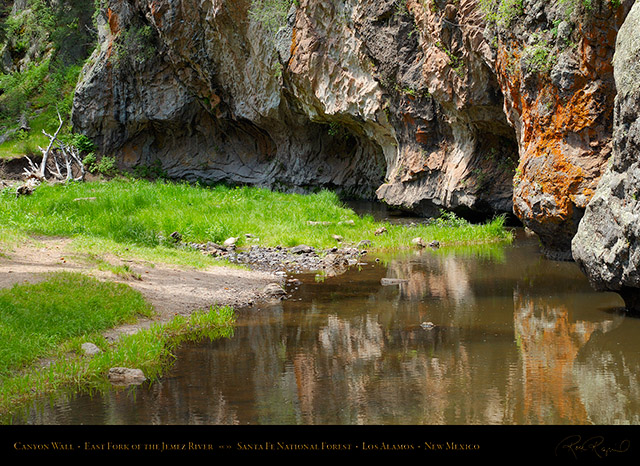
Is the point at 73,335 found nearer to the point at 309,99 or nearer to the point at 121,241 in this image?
the point at 121,241

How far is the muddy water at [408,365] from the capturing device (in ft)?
19.3

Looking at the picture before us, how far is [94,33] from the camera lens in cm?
3734

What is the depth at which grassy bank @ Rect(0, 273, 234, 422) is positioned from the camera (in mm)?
6809

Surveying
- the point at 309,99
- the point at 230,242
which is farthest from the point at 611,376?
the point at 309,99

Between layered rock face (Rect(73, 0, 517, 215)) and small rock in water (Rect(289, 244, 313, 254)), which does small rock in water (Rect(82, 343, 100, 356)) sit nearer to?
small rock in water (Rect(289, 244, 313, 254))

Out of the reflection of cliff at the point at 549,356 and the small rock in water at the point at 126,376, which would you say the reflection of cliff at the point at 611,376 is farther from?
the small rock in water at the point at 126,376

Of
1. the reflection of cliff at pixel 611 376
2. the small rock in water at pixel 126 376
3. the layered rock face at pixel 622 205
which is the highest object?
the layered rock face at pixel 622 205

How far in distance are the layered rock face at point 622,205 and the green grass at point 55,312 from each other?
248 inches

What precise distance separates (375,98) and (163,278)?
1344 cm

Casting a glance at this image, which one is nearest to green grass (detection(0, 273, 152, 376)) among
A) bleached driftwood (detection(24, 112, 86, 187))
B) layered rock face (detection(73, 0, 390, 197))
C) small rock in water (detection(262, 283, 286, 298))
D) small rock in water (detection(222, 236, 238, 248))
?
small rock in water (detection(262, 283, 286, 298))

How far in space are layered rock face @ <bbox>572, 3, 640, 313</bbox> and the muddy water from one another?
0.64 m
